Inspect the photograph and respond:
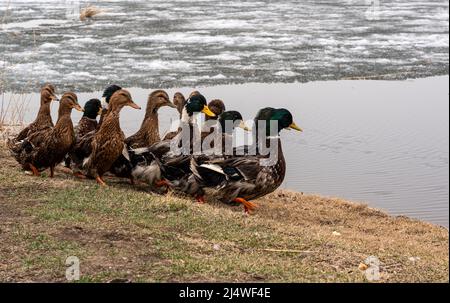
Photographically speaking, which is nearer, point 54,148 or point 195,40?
point 54,148

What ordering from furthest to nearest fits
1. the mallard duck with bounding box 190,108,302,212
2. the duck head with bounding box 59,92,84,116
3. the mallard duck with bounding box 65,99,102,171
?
the mallard duck with bounding box 65,99,102,171
the duck head with bounding box 59,92,84,116
the mallard duck with bounding box 190,108,302,212

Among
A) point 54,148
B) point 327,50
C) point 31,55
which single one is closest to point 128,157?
point 54,148

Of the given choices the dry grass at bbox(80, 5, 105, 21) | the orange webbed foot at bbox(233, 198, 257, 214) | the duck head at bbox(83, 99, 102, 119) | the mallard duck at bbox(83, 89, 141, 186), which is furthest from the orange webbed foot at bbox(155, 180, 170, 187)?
the dry grass at bbox(80, 5, 105, 21)

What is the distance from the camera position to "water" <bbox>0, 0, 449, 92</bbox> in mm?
15602

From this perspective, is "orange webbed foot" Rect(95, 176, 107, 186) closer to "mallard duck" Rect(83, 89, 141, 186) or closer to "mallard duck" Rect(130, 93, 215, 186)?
"mallard duck" Rect(83, 89, 141, 186)

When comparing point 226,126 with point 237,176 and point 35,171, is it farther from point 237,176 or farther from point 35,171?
point 35,171

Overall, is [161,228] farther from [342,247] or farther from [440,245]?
[440,245]

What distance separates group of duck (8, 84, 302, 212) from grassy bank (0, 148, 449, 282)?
8.7 inches

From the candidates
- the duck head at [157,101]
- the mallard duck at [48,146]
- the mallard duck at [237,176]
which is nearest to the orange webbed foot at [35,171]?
the mallard duck at [48,146]

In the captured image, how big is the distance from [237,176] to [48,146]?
6.54 ft

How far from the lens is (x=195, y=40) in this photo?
18.8m

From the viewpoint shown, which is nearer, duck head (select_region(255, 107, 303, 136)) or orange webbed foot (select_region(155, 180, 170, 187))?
orange webbed foot (select_region(155, 180, 170, 187))

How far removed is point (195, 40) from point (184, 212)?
1177 centimetres

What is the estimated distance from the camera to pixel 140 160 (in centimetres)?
897
